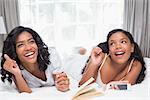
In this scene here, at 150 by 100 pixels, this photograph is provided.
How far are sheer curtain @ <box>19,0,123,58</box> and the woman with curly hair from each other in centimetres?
173

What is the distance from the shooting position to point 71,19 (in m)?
3.68

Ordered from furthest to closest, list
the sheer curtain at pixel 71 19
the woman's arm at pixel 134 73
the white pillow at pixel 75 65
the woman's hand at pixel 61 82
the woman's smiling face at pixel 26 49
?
the sheer curtain at pixel 71 19
the white pillow at pixel 75 65
the woman's arm at pixel 134 73
the woman's smiling face at pixel 26 49
the woman's hand at pixel 61 82

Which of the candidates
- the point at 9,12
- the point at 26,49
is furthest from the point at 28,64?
the point at 9,12

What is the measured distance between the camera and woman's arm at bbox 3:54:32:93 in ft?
5.64

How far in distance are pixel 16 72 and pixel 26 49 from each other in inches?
6.9

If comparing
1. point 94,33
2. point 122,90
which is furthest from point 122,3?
point 122,90

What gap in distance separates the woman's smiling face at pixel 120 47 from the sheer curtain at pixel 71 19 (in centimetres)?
166

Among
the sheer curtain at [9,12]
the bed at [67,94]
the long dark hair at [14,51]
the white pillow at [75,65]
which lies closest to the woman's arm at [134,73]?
the bed at [67,94]

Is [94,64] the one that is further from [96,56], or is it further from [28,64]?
[28,64]

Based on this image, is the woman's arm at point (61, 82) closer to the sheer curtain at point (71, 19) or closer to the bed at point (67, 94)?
the bed at point (67, 94)

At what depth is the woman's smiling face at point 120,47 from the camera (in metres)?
1.99

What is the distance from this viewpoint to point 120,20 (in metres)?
3.70

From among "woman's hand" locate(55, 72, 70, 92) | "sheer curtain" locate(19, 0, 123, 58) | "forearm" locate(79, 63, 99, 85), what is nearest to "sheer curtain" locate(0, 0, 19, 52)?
"sheer curtain" locate(19, 0, 123, 58)

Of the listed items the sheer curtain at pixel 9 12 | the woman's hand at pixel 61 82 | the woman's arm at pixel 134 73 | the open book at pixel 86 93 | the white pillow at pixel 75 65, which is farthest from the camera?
the sheer curtain at pixel 9 12
